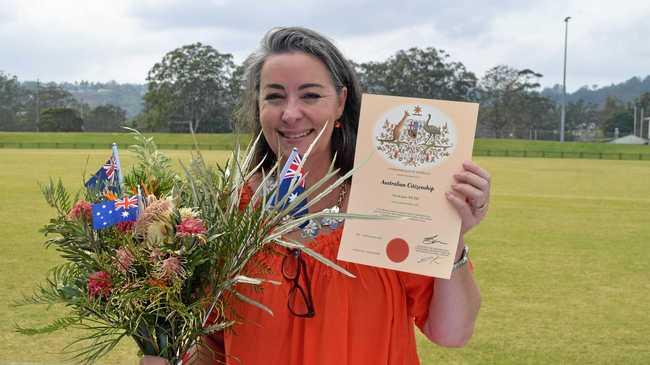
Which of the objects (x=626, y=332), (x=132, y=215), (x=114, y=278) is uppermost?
(x=132, y=215)

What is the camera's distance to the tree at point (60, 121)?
75625 mm

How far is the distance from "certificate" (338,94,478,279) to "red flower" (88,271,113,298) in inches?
24.6

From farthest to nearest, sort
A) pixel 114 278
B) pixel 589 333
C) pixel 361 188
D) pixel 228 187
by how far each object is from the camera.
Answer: pixel 589 333 < pixel 361 188 < pixel 228 187 < pixel 114 278

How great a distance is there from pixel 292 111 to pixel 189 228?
2.10ft

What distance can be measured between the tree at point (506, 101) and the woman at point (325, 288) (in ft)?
251

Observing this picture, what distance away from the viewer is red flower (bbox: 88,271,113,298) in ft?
5.06

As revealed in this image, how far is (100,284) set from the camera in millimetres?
1549

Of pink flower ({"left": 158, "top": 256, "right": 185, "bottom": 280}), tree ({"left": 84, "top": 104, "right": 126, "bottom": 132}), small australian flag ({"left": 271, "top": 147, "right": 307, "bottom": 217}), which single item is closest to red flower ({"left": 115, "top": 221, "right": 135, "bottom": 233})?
pink flower ({"left": 158, "top": 256, "right": 185, "bottom": 280})

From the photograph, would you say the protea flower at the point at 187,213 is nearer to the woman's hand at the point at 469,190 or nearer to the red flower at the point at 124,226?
the red flower at the point at 124,226

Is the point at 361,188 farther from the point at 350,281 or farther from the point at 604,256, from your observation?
the point at 604,256

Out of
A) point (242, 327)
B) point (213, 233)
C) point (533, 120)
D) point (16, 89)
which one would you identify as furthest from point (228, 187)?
point (16, 89)

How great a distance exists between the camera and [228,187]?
172 cm

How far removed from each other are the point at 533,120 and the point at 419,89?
13716 millimetres

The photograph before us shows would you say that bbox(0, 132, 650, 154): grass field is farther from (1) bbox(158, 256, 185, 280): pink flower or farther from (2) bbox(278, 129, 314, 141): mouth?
(1) bbox(158, 256, 185, 280): pink flower
